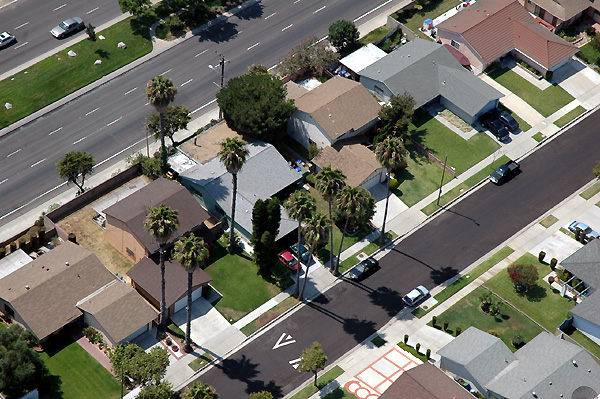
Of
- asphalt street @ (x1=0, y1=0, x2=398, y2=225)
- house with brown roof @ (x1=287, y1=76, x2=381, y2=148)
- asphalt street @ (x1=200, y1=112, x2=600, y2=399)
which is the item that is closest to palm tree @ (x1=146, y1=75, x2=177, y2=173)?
asphalt street @ (x1=0, y1=0, x2=398, y2=225)

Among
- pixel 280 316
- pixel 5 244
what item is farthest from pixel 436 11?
pixel 5 244

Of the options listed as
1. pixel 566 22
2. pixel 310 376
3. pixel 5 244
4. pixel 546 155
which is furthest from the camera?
pixel 566 22

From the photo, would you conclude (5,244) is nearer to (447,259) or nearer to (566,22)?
(447,259)

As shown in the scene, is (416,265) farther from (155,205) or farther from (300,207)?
(155,205)

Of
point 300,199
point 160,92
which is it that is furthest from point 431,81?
point 160,92

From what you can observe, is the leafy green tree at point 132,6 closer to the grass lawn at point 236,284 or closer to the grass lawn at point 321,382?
the grass lawn at point 236,284

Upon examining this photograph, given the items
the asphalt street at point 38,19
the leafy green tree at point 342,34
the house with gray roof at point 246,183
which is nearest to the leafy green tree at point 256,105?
the house with gray roof at point 246,183

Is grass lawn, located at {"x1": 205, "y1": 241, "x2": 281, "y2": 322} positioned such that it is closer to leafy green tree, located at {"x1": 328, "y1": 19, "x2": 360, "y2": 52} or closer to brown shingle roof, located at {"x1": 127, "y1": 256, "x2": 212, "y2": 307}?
brown shingle roof, located at {"x1": 127, "y1": 256, "x2": 212, "y2": 307}

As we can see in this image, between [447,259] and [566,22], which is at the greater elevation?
[566,22]
